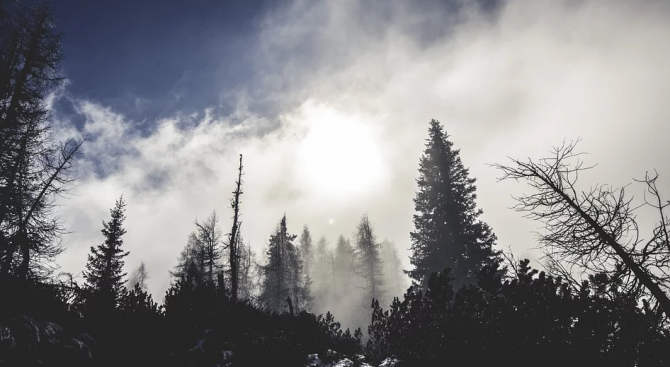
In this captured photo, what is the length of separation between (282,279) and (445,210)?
20.8m

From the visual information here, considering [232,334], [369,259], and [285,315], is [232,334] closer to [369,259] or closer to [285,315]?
[285,315]

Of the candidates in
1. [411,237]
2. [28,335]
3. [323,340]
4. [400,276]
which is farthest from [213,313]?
[400,276]

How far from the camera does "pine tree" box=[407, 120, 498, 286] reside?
17.9 meters

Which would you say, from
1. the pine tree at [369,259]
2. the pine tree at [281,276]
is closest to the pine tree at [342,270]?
the pine tree at [369,259]

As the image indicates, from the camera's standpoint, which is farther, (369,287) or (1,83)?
(369,287)

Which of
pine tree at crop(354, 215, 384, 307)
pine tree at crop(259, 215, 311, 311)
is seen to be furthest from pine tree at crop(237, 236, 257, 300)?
pine tree at crop(354, 215, 384, 307)

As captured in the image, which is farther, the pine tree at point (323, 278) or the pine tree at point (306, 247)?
the pine tree at point (306, 247)

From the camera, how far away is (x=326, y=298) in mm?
43312

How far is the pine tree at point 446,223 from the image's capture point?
58.7ft

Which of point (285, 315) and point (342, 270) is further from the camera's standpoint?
point (342, 270)

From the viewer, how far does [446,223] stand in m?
19.1

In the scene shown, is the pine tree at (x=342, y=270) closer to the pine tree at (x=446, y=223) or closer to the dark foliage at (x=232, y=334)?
the pine tree at (x=446, y=223)

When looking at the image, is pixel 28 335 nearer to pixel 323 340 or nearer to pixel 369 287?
pixel 323 340

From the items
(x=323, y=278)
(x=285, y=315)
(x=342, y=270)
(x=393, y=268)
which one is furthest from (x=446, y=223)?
(x=393, y=268)
